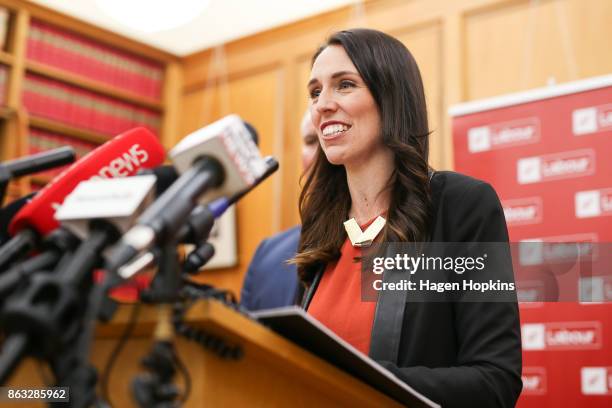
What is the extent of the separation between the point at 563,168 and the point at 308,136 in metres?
1.07

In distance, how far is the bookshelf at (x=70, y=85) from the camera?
429cm

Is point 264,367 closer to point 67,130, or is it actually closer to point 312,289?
point 312,289

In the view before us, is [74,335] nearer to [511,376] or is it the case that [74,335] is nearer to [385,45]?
[511,376]

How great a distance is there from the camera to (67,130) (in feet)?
14.9

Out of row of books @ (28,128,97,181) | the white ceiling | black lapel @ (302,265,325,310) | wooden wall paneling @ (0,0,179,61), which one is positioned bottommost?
black lapel @ (302,265,325,310)

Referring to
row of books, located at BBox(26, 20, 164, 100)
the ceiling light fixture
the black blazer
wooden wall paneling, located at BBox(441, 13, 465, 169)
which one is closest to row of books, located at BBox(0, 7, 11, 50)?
row of books, located at BBox(26, 20, 164, 100)

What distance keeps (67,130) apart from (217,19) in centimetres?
124

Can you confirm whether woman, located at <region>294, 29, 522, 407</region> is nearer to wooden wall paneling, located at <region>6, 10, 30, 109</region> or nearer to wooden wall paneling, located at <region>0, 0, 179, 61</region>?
wooden wall paneling, located at <region>6, 10, 30, 109</region>

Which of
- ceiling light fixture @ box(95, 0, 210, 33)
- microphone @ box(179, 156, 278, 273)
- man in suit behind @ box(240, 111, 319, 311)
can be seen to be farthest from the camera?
ceiling light fixture @ box(95, 0, 210, 33)

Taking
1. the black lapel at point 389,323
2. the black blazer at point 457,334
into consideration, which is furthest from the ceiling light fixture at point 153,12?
the black lapel at point 389,323

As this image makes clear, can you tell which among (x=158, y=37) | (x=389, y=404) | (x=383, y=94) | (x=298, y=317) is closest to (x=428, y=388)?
(x=389, y=404)

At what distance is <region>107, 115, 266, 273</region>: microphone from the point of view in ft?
2.25

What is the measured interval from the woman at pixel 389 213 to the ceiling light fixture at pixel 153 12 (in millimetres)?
2770

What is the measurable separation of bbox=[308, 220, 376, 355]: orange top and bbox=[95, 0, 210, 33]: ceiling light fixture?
9.91 feet
